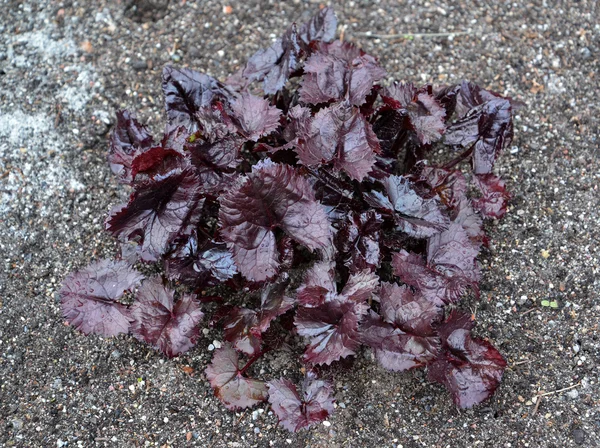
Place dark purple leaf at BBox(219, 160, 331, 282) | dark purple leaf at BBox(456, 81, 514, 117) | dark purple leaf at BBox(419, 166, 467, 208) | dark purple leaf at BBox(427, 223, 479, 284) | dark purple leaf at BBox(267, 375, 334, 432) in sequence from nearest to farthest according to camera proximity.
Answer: dark purple leaf at BBox(219, 160, 331, 282), dark purple leaf at BBox(267, 375, 334, 432), dark purple leaf at BBox(427, 223, 479, 284), dark purple leaf at BBox(419, 166, 467, 208), dark purple leaf at BBox(456, 81, 514, 117)

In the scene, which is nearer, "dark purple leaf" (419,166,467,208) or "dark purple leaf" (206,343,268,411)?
"dark purple leaf" (206,343,268,411)

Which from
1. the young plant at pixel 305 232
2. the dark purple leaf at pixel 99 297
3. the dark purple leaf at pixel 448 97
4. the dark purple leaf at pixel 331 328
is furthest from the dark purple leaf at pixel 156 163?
the dark purple leaf at pixel 448 97

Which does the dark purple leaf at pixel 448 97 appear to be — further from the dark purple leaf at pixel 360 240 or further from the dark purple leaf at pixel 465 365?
the dark purple leaf at pixel 465 365

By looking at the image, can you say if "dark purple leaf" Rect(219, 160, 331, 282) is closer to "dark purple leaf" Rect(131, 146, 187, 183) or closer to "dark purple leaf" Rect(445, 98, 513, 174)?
"dark purple leaf" Rect(131, 146, 187, 183)

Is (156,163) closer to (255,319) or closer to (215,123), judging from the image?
(215,123)

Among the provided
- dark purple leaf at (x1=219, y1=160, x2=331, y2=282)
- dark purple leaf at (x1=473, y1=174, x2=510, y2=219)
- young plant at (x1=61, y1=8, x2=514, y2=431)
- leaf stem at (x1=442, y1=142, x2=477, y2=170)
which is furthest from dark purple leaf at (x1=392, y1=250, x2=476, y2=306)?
leaf stem at (x1=442, y1=142, x2=477, y2=170)
